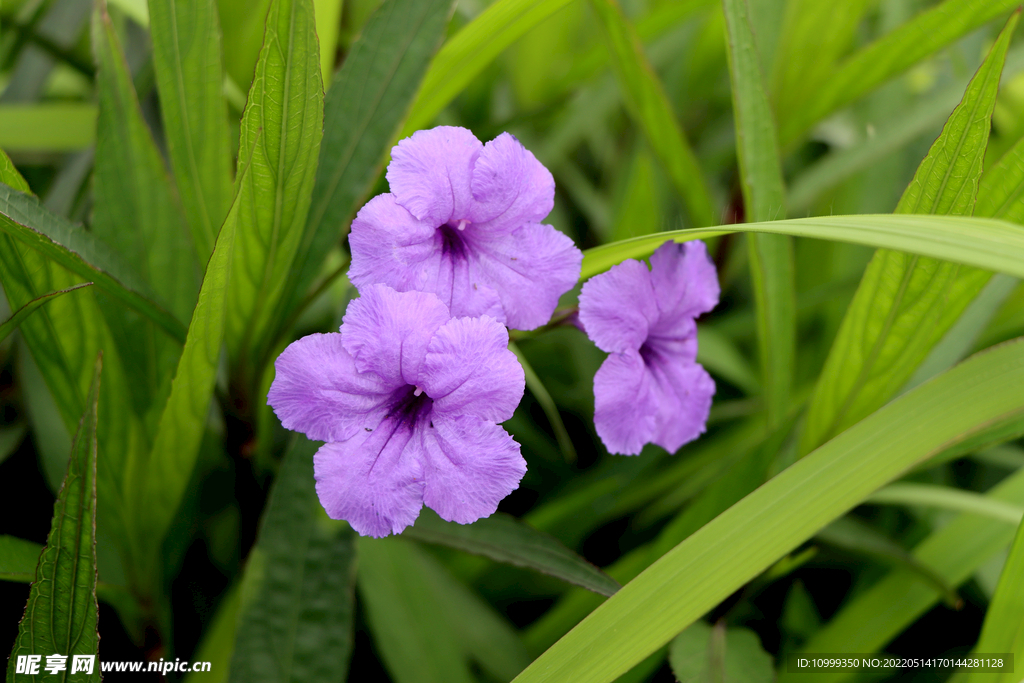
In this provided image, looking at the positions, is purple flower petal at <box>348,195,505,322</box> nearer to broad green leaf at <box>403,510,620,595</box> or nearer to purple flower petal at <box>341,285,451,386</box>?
purple flower petal at <box>341,285,451,386</box>

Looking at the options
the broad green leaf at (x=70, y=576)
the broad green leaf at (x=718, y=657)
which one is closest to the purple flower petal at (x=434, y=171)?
the broad green leaf at (x=70, y=576)

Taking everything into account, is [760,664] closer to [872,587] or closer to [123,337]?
[872,587]

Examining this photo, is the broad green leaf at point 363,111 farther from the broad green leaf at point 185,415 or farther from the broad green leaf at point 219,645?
the broad green leaf at point 219,645

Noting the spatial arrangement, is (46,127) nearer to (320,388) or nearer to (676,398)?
(320,388)

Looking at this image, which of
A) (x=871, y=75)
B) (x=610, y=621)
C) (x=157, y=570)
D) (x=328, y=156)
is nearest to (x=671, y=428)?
(x=610, y=621)

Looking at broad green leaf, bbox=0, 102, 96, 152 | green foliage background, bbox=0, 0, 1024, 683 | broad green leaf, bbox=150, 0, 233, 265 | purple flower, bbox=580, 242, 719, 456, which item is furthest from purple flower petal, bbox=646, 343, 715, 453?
broad green leaf, bbox=0, 102, 96, 152

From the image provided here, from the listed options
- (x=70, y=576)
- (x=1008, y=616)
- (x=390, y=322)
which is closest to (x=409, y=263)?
(x=390, y=322)
